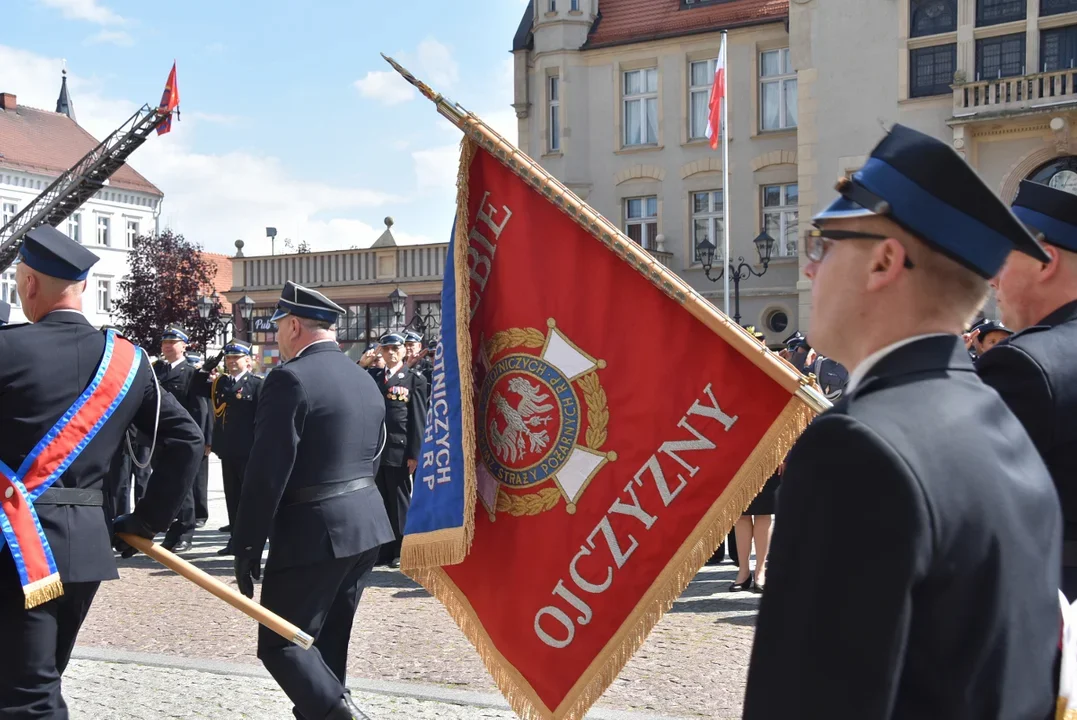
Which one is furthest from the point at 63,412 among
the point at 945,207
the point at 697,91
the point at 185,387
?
the point at 697,91

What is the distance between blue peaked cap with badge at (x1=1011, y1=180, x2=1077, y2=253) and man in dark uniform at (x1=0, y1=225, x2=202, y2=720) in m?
3.07

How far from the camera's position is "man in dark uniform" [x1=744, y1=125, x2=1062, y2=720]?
1481 millimetres

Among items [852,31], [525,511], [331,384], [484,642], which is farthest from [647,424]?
[852,31]

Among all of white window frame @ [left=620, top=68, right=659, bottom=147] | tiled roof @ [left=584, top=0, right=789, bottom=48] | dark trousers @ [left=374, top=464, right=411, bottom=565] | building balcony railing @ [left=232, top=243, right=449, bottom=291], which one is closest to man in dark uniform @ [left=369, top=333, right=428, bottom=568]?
dark trousers @ [left=374, top=464, right=411, bottom=565]

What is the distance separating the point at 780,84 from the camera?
30.0 m

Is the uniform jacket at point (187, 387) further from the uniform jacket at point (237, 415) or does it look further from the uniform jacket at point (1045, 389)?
the uniform jacket at point (1045, 389)

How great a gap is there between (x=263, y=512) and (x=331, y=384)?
2.11 feet

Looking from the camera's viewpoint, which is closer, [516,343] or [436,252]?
[516,343]

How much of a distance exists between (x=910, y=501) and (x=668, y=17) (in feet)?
104

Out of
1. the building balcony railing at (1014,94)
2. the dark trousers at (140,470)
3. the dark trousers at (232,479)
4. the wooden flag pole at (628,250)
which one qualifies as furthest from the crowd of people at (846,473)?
the building balcony railing at (1014,94)

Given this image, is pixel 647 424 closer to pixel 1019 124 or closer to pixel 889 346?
pixel 889 346

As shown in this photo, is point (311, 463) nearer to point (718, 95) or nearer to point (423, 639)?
point (423, 639)

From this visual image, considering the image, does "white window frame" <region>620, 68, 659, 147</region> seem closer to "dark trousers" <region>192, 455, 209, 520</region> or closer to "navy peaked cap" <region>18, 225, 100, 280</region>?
"dark trousers" <region>192, 455, 209, 520</region>

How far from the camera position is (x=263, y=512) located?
483cm
